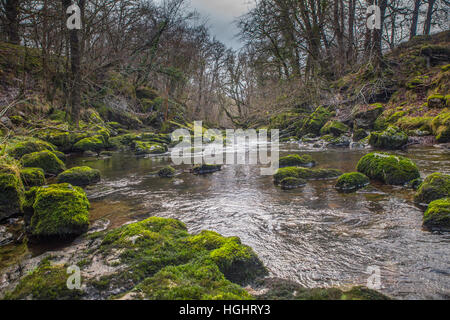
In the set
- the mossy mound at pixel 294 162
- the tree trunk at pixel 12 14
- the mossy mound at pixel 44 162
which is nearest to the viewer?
the mossy mound at pixel 44 162

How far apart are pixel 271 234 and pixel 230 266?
48.8 inches

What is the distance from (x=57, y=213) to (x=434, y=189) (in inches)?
224

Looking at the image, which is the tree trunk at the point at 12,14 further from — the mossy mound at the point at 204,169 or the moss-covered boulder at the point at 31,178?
the mossy mound at the point at 204,169

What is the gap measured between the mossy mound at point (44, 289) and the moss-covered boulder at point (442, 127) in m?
11.7

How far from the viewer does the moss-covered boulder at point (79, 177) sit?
21.2 ft

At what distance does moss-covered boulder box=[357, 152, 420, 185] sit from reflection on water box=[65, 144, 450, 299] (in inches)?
14.3

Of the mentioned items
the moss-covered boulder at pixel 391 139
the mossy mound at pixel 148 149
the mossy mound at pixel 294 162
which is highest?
the moss-covered boulder at pixel 391 139

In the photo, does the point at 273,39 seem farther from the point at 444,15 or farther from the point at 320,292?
the point at 320,292

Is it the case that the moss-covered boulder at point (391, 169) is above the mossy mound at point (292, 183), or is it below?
above

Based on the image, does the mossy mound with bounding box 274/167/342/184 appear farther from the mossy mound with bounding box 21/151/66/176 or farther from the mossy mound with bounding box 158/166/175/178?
the mossy mound with bounding box 21/151/66/176

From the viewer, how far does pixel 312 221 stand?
372 centimetres

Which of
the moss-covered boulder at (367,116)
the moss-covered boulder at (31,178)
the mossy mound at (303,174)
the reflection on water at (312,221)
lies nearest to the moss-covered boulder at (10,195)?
the moss-covered boulder at (31,178)

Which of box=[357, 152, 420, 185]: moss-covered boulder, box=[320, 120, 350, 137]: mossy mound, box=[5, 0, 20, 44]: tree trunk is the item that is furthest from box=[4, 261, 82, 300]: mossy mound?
box=[320, 120, 350, 137]: mossy mound

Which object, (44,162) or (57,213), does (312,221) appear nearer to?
(57,213)
